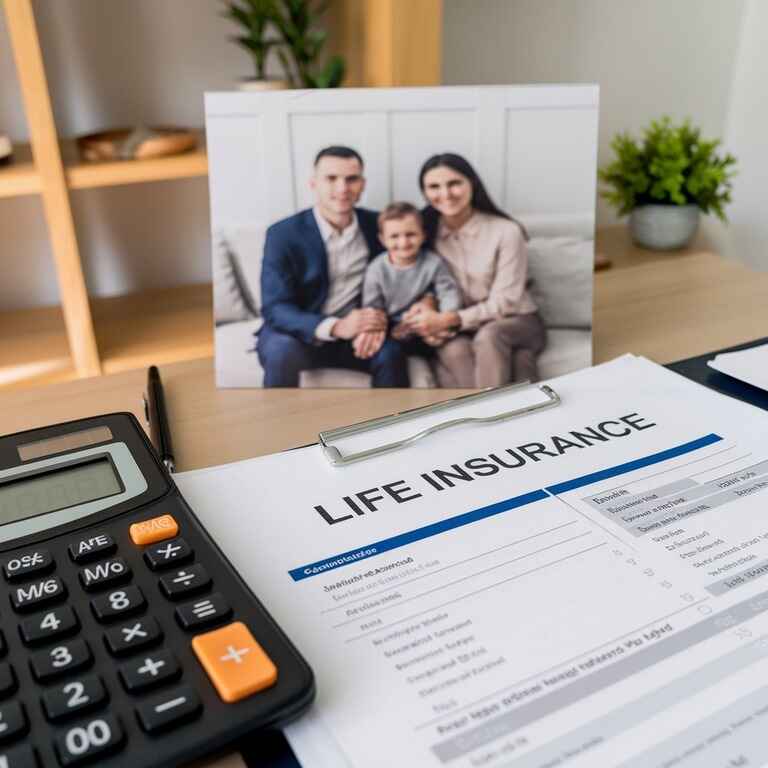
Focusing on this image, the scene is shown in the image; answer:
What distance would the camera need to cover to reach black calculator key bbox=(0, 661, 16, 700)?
10.7 inches

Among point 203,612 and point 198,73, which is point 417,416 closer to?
point 203,612

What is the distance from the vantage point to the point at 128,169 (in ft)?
3.06

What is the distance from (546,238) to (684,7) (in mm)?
896

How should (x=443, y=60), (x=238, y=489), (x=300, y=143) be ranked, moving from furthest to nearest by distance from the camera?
(x=443, y=60) < (x=300, y=143) < (x=238, y=489)

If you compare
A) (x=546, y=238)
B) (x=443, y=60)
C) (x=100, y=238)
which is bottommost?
(x=100, y=238)

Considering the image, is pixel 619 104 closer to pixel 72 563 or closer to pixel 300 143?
pixel 300 143

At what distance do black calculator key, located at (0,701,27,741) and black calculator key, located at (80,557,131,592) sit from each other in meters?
0.06

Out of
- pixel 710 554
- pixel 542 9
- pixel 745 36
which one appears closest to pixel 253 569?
pixel 710 554

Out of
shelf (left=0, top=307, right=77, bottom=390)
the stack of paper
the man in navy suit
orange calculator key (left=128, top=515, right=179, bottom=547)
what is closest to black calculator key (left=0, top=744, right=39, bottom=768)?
orange calculator key (left=128, top=515, right=179, bottom=547)

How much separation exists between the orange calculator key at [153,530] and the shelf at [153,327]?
0.55 metres

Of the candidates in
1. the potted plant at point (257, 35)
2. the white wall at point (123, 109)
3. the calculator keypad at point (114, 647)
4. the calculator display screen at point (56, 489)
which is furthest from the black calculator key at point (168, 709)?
the white wall at point (123, 109)

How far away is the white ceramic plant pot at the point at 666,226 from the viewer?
36.6 inches

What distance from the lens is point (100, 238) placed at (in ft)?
3.79

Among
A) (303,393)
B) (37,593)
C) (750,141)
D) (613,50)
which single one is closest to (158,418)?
(303,393)
